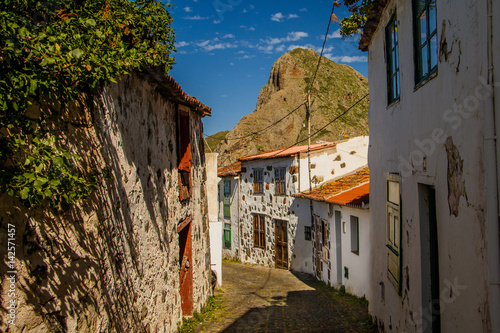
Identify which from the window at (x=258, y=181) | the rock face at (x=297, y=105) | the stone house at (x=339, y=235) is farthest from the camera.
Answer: the rock face at (x=297, y=105)

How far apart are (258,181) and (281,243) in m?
3.35

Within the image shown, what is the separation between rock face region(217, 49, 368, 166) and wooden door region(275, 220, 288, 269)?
20.6 m

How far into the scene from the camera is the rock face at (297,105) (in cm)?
4309

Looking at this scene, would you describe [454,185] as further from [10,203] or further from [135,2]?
[135,2]

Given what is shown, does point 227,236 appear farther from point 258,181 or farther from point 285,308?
point 285,308

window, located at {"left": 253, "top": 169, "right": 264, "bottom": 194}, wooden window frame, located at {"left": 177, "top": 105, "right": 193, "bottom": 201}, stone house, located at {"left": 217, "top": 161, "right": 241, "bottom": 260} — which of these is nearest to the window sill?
wooden window frame, located at {"left": 177, "top": 105, "right": 193, "bottom": 201}

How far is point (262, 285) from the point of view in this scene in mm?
14109

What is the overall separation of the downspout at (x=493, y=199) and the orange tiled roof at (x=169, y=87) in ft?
12.3

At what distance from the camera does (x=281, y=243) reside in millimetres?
18703

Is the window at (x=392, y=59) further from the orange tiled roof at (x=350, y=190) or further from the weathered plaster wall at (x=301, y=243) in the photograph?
the weathered plaster wall at (x=301, y=243)

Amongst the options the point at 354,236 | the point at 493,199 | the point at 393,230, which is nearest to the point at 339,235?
the point at 354,236

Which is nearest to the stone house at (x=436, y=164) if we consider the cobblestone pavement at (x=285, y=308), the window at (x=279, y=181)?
the cobblestone pavement at (x=285, y=308)

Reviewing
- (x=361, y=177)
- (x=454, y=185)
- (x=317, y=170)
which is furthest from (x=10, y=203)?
(x=317, y=170)

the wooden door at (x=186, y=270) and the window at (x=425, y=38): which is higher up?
the window at (x=425, y=38)
